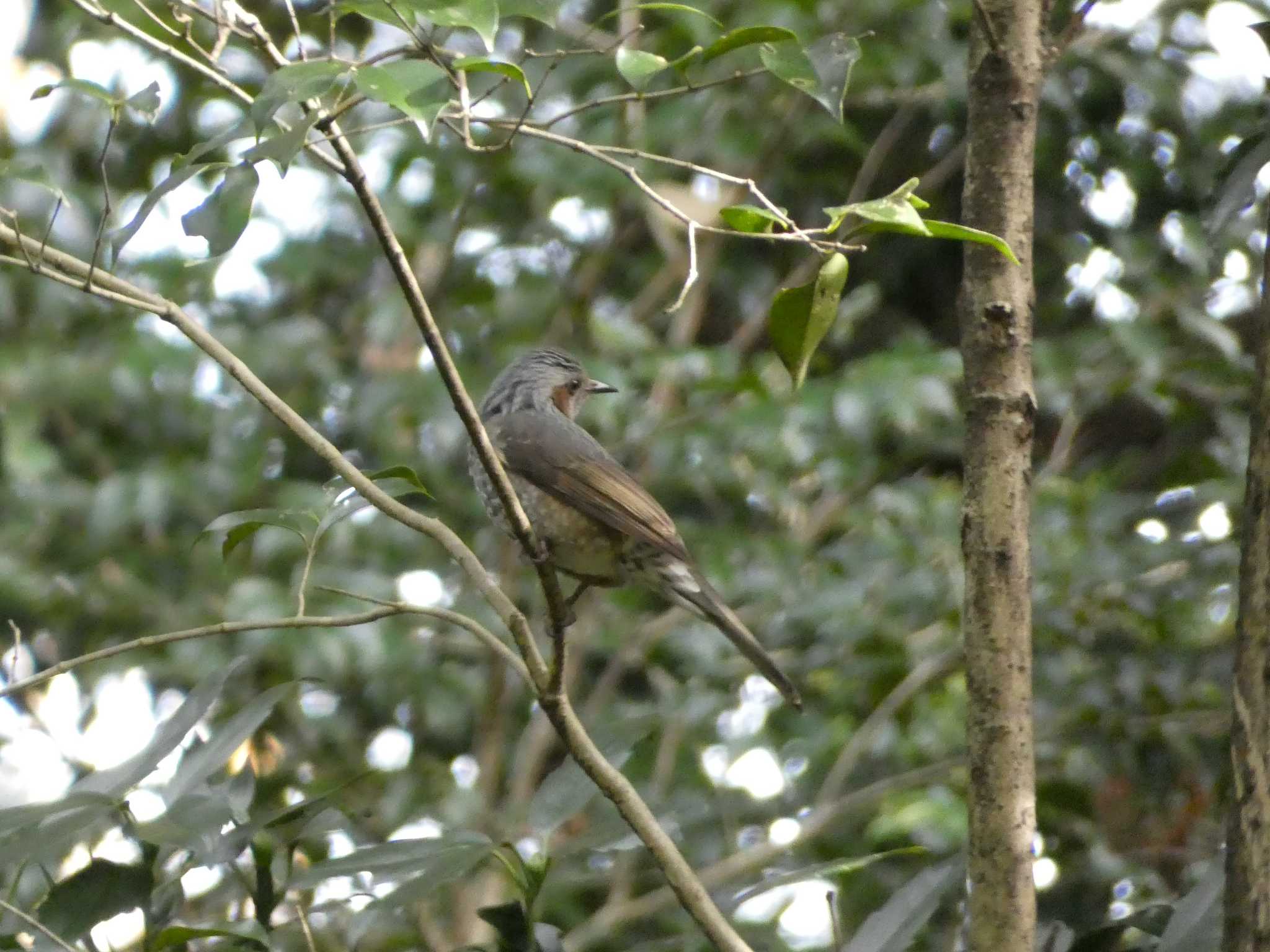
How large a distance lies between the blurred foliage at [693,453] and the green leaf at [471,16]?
2461 mm

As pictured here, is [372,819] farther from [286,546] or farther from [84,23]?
[84,23]

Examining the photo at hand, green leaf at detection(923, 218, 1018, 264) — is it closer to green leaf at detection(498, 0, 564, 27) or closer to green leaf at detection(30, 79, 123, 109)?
green leaf at detection(498, 0, 564, 27)

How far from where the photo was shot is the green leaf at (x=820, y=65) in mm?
2150

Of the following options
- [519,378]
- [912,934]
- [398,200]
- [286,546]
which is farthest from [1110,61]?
[912,934]

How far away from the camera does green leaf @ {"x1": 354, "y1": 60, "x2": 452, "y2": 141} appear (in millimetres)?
1803

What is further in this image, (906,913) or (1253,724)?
(906,913)

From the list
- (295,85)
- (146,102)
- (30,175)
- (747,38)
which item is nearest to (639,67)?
(747,38)

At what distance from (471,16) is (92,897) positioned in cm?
142

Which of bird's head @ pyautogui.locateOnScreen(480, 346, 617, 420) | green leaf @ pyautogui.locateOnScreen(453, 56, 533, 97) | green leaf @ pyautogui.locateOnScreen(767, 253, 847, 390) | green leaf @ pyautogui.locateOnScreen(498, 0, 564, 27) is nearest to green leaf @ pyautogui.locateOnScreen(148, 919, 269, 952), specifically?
green leaf @ pyautogui.locateOnScreen(767, 253, 847, 390)

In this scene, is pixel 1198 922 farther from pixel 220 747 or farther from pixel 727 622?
pixel 727 622

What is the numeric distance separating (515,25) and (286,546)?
255cm

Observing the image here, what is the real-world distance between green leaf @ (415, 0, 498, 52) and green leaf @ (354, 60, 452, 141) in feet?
0.20

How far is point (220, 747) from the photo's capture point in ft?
8.62

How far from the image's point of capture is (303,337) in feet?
18.8
